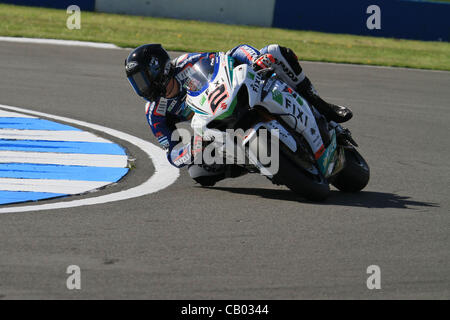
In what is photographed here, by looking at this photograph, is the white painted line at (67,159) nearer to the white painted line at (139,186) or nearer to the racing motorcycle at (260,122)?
the white painted line at (139,186)

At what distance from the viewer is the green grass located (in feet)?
64.3

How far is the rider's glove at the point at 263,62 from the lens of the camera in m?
7.05

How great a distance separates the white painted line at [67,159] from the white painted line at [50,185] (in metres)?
0.84

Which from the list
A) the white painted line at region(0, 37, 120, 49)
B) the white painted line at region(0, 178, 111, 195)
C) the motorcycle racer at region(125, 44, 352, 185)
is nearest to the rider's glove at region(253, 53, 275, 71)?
the motorcycle racer at region(125, 44, 352, 185)

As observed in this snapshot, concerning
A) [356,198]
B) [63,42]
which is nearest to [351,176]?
[356,198]

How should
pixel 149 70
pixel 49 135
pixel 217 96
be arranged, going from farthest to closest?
1. pixel 49 135
2. pixel 149 70
3. pixel 217 96

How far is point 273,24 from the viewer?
26422mm

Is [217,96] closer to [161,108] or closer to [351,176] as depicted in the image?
[161,108]

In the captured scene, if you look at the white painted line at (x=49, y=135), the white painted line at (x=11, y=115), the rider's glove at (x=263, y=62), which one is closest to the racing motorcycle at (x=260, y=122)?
the rider's glove at (x=263, y=62)

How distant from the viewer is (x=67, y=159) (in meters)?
8.38

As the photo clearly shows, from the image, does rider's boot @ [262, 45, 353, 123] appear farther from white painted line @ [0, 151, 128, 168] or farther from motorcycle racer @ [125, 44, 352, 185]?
white painted line @ [0, 151, 128, 168]

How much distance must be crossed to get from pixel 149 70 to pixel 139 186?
1121mm
